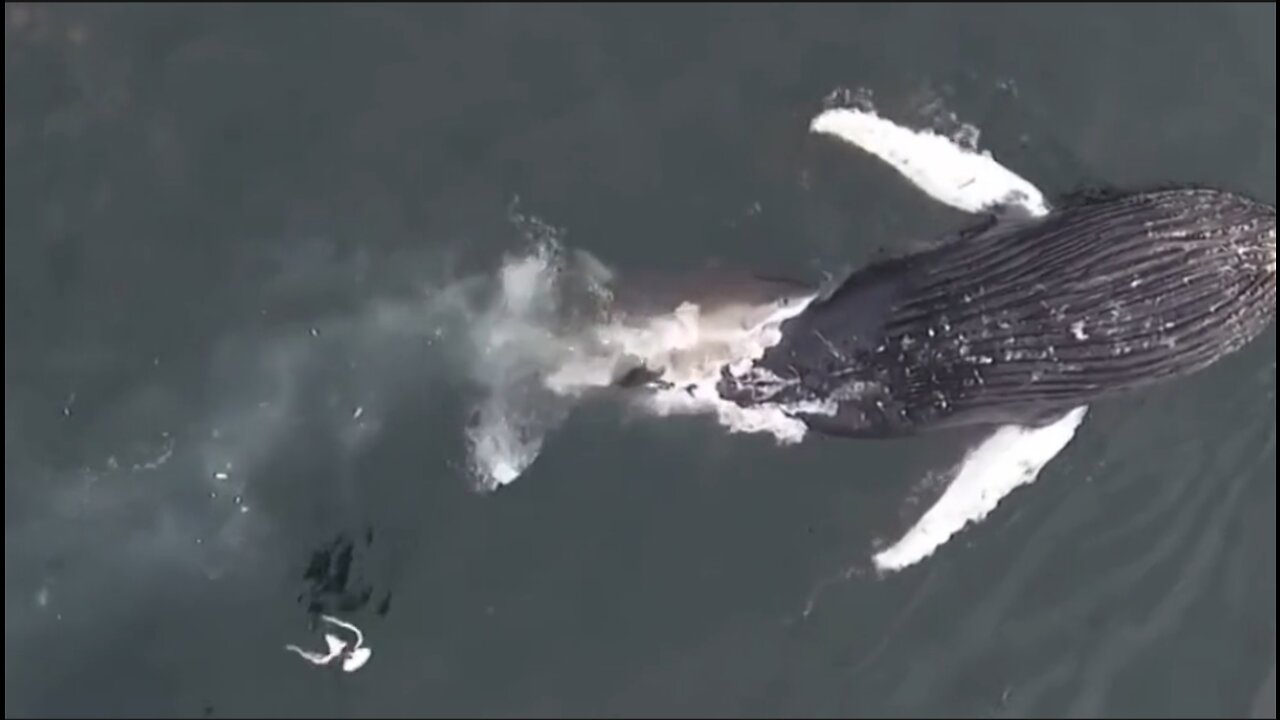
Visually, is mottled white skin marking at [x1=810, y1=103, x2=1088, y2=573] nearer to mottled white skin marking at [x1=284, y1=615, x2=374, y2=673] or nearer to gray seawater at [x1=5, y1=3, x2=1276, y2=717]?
gray seawater at [x1=5, y1=3, x2=1276, y2=717]

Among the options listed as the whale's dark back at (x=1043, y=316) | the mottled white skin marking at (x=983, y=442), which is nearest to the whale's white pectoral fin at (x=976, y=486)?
the mottled white skin marking at (x=983, y=442)

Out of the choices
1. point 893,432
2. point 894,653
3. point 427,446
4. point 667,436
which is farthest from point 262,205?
point 894,653

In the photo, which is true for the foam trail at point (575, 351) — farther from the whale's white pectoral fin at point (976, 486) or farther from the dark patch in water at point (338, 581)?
the whale's white pectoral fin at point (976, 486)

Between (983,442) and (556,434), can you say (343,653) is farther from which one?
(983,442)

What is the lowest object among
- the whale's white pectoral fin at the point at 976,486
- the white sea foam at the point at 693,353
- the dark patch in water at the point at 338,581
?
the whale's white pectoral fin at the point at 976,486

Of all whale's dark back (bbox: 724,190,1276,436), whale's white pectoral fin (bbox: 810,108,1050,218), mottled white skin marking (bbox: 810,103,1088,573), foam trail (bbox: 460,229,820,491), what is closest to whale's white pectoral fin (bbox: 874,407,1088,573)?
mottled white skin marking (bbox: 810,103,1088,573)

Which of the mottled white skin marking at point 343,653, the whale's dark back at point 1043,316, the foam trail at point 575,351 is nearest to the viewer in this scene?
the whale's dark back at point 1043,316

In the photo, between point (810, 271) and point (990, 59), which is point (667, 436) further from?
point (990, 59)
